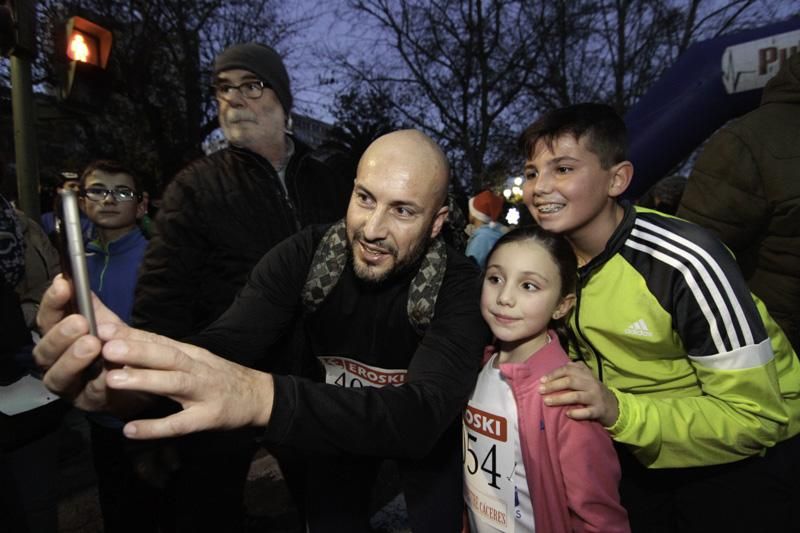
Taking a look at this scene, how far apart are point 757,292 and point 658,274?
80 centimetres

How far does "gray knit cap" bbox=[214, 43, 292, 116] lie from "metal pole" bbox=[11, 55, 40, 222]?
2.99 meters

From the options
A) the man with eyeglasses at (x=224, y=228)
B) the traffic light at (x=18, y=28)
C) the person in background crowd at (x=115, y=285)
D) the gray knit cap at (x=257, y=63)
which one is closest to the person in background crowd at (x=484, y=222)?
the man with eyeglasses at (x=224, y=228)

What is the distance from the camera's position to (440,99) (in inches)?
665

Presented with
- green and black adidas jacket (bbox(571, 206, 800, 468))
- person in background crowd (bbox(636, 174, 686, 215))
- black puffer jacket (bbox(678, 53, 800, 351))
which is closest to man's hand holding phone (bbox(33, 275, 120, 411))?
green and black adidas jacket (bbox(571, 206, 800, 468))

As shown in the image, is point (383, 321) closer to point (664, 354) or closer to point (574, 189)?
point (574, 189)

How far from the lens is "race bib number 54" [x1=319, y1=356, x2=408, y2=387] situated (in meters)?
1.92

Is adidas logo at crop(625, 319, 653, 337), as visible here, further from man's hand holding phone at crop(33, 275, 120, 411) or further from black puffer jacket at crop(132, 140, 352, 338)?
black puffer jacket at crop(132, 140, 352, 338)

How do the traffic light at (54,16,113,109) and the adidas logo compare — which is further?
the traffic light at (54,16,113,109)

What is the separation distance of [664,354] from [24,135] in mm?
5280

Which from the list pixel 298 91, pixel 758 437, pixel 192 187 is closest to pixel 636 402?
pixel 758 437

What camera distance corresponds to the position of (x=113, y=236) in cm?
282

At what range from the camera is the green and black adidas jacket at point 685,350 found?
1495 millimetres

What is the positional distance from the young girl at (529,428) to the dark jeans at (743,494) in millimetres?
387

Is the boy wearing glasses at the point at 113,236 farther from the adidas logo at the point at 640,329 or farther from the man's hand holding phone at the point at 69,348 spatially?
the adidas logo at the point at 640,329
